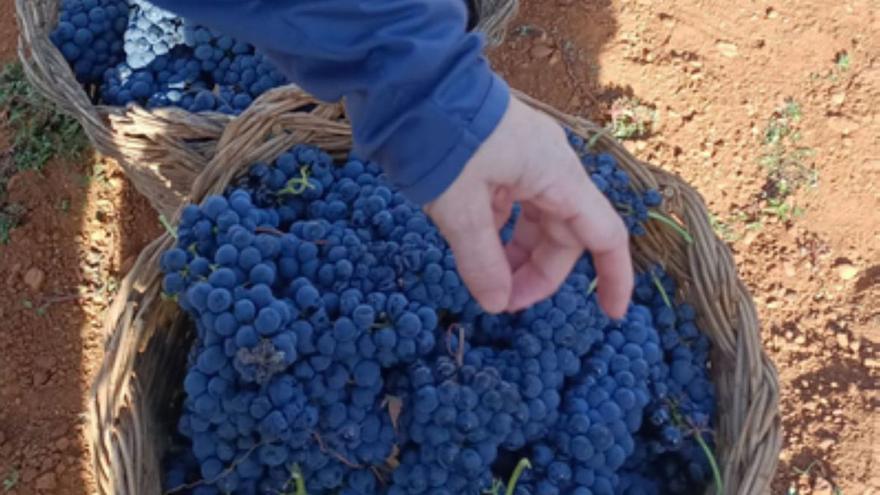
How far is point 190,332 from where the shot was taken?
1553 millimetres

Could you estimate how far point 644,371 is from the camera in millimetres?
1401

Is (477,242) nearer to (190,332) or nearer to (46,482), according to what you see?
(190,332)

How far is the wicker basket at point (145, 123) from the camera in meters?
1.73

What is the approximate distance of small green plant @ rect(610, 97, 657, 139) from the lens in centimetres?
240

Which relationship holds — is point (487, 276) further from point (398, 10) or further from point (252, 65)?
point (252, 65)

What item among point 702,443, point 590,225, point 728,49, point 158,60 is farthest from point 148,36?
point 728,49

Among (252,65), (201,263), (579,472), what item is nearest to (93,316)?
(252,65)

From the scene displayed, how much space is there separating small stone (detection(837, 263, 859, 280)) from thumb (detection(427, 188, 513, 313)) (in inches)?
57.4

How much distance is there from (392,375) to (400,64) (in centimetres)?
54

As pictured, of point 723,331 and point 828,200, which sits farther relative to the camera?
point 828,200

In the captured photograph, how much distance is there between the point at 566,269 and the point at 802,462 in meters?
1.15

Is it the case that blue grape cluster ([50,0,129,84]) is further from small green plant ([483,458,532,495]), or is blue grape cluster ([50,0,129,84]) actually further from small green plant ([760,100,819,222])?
small green plant ([760,100,819,222])

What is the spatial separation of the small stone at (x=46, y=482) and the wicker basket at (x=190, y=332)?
669 millimetres

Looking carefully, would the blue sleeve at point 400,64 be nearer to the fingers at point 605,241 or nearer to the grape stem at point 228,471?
the fingers at point 605,241
